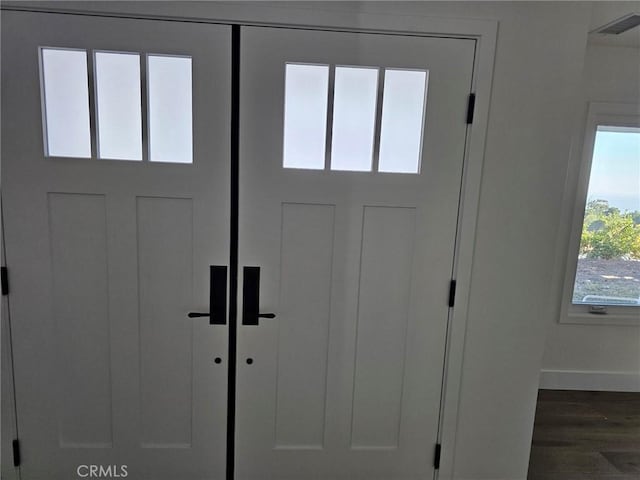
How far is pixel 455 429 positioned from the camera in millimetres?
1814

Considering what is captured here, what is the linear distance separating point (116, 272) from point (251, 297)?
21.7 inches

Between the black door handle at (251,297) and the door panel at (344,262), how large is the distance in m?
0.03

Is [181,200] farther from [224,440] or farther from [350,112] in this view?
[224,440]

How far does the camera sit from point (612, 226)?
2.74 metres

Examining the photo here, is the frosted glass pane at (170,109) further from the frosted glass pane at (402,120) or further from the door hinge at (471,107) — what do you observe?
the door hinge at (471,107)

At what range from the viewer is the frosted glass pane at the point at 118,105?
153cm

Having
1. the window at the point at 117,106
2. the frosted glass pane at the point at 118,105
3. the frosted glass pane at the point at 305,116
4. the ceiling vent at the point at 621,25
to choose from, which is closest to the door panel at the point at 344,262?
the frosted glass pane at the point at 305,116

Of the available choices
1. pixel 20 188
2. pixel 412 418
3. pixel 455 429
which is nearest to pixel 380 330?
pixel 412 418

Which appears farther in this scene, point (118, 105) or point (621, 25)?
point (621, 25)

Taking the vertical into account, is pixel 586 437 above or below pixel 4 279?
below

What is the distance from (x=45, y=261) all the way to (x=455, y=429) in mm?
1875

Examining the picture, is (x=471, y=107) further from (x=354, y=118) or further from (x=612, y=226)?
(x=612, y=226)

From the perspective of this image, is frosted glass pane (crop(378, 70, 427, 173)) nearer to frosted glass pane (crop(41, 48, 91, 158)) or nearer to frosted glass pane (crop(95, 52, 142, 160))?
frosted glass pane (crop(95, 52, 142, 160))

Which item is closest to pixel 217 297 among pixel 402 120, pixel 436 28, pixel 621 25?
pixel 402 120
